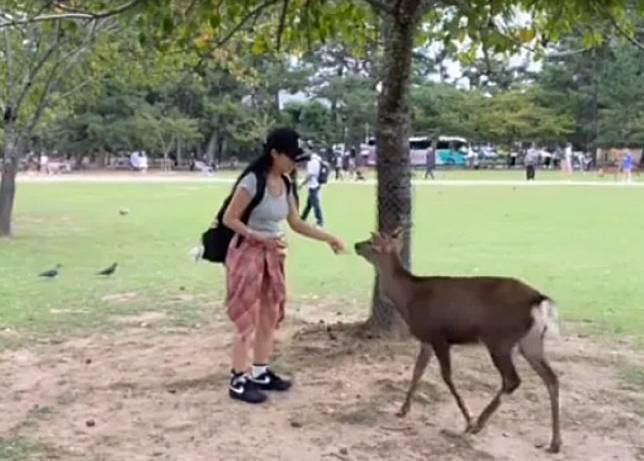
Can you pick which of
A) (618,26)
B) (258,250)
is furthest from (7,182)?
(258,250)

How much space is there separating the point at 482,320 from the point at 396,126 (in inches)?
95.9

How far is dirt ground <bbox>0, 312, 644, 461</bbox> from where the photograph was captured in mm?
5660

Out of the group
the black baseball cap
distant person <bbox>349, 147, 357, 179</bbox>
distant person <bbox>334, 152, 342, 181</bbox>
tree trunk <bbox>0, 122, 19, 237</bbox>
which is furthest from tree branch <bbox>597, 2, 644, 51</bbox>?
distant person <bbox>349, 147, 357, 179</bbox>

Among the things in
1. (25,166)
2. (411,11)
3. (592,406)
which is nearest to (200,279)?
(411,11)

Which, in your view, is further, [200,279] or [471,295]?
[200,279]

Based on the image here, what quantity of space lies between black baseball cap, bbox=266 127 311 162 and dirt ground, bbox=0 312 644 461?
59.4 inches

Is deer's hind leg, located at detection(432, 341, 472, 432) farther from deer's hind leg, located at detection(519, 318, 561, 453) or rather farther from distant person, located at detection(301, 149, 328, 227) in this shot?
distant person, located at detection(301, 149, 328, 227)

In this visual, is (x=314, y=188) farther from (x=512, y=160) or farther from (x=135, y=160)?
(x=512, y=160)

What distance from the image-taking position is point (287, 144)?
611cm

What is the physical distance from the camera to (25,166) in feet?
198

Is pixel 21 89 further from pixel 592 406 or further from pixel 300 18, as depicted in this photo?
pixel 592 406

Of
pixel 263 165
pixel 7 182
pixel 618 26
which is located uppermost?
pixel 618 26

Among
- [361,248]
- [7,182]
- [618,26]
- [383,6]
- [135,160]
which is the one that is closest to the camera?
[361,248]

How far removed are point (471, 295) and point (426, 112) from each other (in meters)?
52.3
